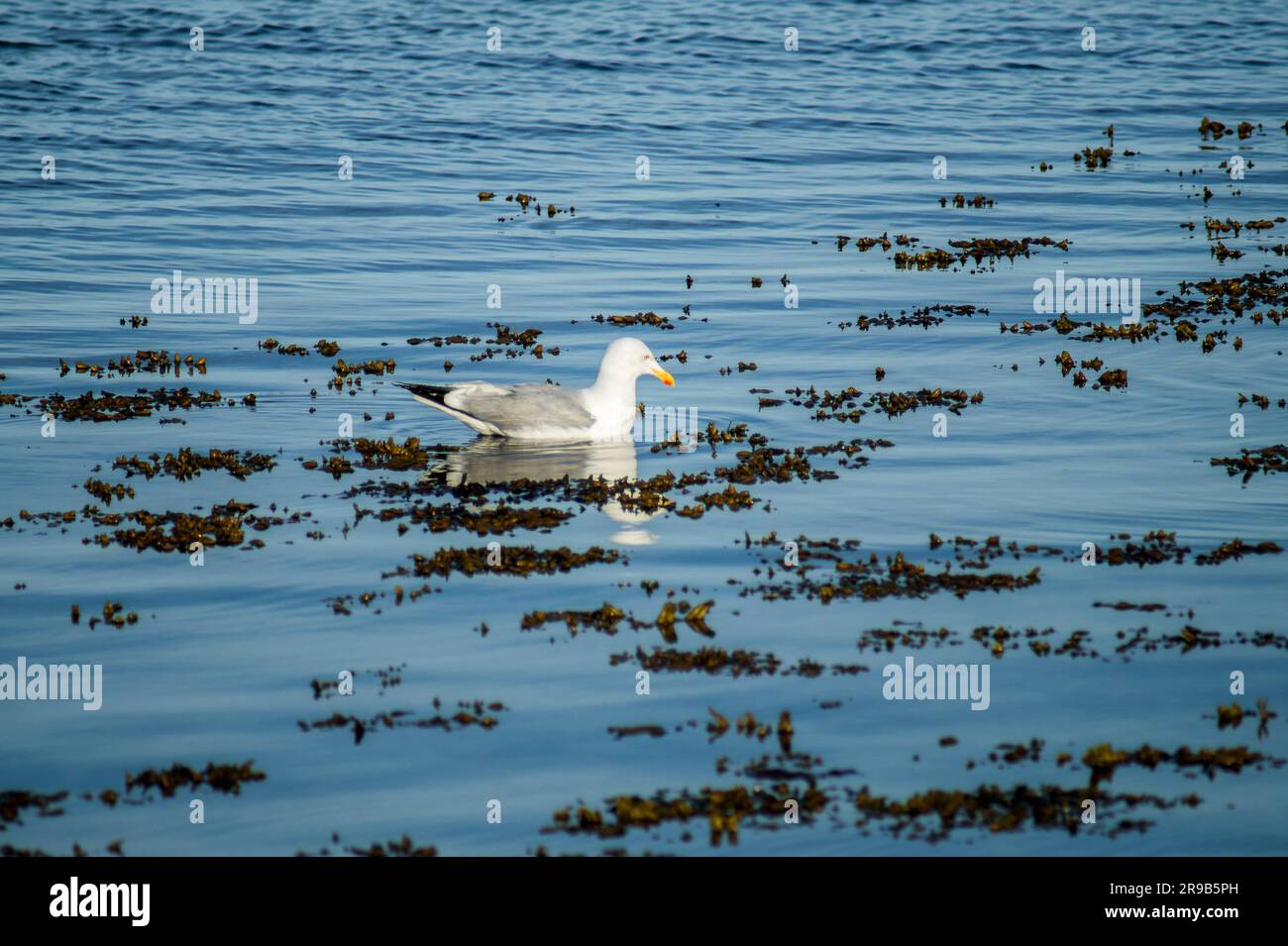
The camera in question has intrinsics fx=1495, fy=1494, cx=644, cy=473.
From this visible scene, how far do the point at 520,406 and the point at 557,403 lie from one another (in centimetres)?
38

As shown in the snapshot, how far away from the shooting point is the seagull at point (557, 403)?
15508mm

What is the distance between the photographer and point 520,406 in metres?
15.5

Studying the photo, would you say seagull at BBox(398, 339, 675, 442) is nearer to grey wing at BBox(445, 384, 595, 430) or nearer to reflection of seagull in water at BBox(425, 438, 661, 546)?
grey wing at BBox(445, 384, 595, 430)

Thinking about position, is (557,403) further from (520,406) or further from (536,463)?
(536,463)

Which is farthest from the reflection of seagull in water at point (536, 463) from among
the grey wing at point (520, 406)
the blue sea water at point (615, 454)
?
the grey wing at point (520, 406)

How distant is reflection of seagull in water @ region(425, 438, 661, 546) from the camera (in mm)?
14461

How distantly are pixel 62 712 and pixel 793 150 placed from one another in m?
30.8

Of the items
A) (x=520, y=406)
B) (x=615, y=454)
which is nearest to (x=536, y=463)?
(x=520, y=406)

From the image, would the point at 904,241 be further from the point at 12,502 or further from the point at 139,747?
the point at 139,747

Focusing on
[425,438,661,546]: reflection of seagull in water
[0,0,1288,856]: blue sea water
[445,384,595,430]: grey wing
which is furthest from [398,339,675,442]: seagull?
[0,0,1288,856]: blue sea water

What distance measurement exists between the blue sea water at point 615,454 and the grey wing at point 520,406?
562 mm
